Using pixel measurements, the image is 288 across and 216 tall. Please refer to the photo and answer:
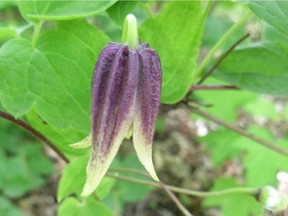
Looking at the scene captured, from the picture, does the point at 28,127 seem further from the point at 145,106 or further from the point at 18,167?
the point at 18,167

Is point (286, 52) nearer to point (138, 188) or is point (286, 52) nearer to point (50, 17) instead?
point (50, 17)

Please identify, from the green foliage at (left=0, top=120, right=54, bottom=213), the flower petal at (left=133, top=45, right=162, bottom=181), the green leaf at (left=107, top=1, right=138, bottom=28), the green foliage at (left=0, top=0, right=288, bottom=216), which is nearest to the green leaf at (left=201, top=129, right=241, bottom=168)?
the green foliage at (left=0, top=120, right=54, bottom=213)

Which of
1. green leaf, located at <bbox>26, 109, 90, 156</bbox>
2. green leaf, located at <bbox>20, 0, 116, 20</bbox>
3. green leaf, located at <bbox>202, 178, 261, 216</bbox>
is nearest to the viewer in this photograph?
green leaf, located at <bbox>20, 0, 116, 20</bbox>

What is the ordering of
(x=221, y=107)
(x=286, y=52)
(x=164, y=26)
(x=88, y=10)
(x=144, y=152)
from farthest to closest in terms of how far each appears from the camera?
(x=221, y=107), (x=286, y=52), (x=164, y=26), (x=88, y=10), (x=144, y=152)

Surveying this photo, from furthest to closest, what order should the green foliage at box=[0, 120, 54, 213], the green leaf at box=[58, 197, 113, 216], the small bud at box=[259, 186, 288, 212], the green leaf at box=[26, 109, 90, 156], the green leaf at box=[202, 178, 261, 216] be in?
the green foliage at box=[0, 120, 54, 213] < the green leaf at box=[202, 178, 261, 216] < the green leaf at box=[58, 197, 113, 216] < the small bud at box=[259, 186, 288, 212] < the green leaf at box=[26, 109, 90, 156]

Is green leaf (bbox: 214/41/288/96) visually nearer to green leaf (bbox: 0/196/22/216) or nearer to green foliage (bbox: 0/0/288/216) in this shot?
green foliage (bbox: 0/0/288/216)

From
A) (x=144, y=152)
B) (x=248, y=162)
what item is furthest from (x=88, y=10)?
(x=248, y=162)
